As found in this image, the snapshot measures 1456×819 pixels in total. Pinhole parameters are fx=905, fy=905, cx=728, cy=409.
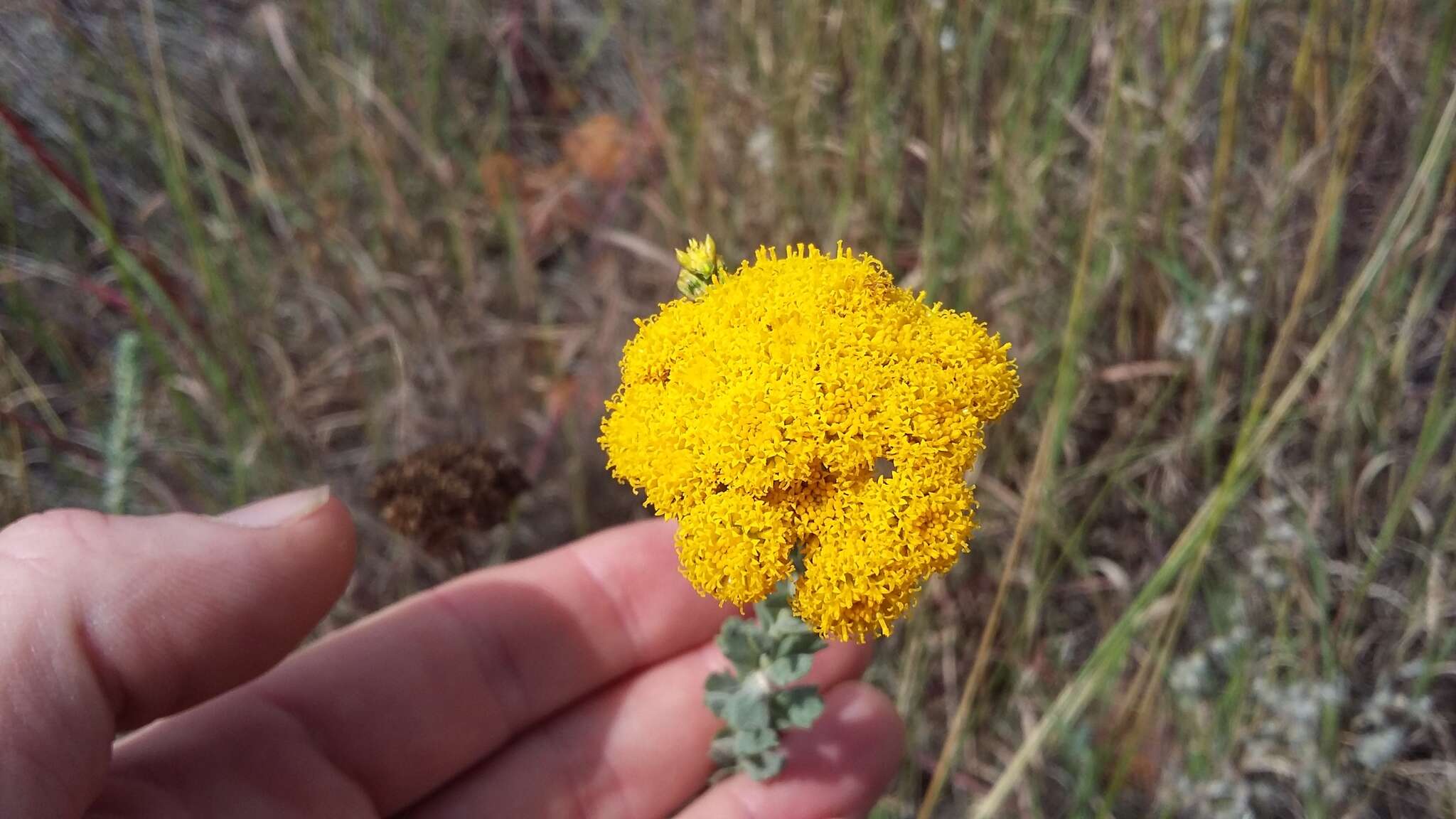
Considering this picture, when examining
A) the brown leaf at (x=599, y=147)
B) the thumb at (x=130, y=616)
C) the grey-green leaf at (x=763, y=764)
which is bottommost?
the grey-green leaf at (x=763, y=764)

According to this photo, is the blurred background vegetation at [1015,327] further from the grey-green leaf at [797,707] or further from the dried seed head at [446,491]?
the grey-green leaf at [797,707]

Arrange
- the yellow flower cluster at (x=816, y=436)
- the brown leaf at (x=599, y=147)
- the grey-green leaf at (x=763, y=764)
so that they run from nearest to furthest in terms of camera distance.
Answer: the yellow flower cluster at (x=816, y=436) < the grey-green leaf at (x=763, y=764) < the brown leaf at (x=599, y=147)

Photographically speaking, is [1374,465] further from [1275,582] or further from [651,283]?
[651,283]

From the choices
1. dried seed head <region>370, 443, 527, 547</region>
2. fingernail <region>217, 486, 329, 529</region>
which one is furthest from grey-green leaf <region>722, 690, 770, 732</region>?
fingernail <region>217, 486, 329, 529</region>

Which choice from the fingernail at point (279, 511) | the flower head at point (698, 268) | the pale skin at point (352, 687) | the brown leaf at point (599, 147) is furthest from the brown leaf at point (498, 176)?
the flower head at point (698, 268)

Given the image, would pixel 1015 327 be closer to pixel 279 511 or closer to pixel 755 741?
pixel 755 741

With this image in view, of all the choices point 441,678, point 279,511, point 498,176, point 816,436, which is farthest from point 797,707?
point 498,176
